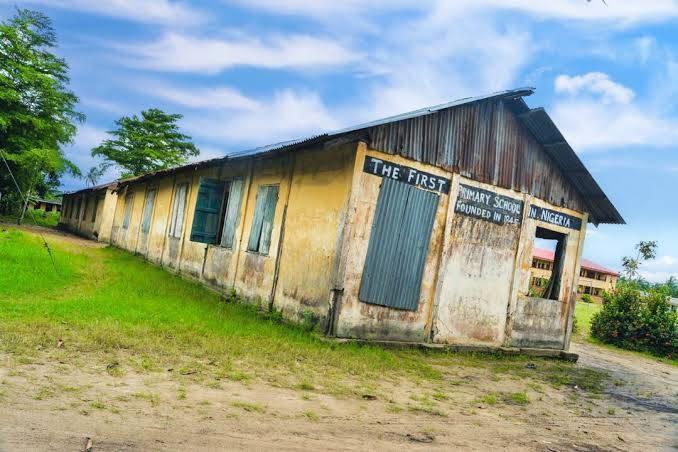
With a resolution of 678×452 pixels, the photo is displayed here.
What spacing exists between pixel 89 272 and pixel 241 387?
8175mm

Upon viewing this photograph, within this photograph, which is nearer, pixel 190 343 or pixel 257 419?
pixel 257 419

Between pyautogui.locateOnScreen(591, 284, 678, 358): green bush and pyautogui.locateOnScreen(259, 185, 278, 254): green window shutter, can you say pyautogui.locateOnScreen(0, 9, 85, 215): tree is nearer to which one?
pyautogui.locateOnScreen(259, 185, 278, 254): green window shutter

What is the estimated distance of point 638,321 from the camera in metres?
16.0

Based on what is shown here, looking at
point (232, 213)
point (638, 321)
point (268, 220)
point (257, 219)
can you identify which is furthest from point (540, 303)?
point (638, 321)

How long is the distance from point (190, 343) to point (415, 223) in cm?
424

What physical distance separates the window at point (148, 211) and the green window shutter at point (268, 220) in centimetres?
920

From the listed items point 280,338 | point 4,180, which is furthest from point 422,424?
point 4,180

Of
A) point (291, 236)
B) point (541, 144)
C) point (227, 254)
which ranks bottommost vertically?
point (227, 254)

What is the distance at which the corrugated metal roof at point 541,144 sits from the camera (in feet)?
25.1

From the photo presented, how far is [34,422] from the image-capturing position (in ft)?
10.6

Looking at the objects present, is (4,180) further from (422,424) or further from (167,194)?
(422,424)

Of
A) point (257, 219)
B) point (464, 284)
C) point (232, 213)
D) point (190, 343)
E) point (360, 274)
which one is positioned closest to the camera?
point (190, 343)

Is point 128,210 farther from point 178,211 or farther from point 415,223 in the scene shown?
point 415,223

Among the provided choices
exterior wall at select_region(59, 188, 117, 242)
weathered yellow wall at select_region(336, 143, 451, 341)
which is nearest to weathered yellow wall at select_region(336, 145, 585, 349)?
weathered yellow wall at select_region(336, 143, 451, 341)
